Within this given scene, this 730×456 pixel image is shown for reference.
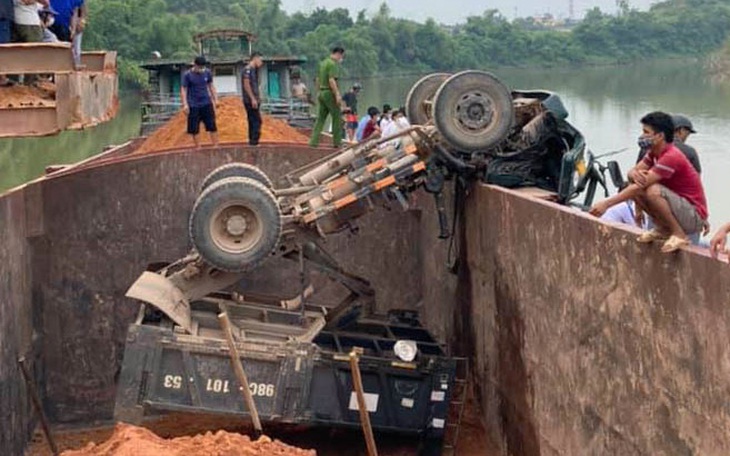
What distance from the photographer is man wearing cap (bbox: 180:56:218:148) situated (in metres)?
14.1

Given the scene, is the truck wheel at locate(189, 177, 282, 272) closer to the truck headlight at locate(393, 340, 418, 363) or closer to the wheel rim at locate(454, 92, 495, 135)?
the truck headlight at locate(393, 340, 418, 363)

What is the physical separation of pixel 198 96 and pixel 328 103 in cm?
172

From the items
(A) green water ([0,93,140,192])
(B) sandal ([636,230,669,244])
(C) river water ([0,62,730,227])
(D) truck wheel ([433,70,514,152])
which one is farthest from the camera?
(A) green water ([0,93,140,192])

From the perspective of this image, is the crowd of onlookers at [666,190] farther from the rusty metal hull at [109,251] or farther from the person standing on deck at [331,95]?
the person standing on deck at [331,95]

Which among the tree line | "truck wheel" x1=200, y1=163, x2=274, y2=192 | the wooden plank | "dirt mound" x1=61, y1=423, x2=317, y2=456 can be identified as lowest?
"dirt mound" x1=61, y1=423, x2=317, y2=456

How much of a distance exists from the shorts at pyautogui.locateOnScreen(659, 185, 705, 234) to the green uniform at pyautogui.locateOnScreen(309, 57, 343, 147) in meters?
8.02

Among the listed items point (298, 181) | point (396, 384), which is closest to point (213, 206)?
point (298, 181)

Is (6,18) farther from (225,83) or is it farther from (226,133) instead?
(225,83)

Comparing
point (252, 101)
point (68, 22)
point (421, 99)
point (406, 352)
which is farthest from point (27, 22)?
point (252, 101)

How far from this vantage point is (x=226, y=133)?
19906mm

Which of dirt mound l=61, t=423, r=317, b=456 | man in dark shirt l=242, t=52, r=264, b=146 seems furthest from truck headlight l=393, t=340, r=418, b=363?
man in dark shirt l=242, t=52, r=264, b=146

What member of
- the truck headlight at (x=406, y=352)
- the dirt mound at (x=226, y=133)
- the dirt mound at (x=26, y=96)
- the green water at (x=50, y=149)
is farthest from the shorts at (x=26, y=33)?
the green water at (x=50, y=149)

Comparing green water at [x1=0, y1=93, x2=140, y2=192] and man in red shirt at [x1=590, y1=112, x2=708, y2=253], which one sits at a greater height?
man in red shirt at [x1=590, y1=112, x2=708, y2=253]

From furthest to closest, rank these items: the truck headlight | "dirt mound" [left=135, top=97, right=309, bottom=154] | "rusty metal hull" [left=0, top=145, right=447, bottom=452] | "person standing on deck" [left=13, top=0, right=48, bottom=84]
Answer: "dirt mound" [left=135, top=97, right=309, bottom=154] → "rusty metal hull" [left=0, top=145, right=447, bottom=452] → the truck headlight → "person standing on deck" [left=13, top=0, right=48, bottom=84]
